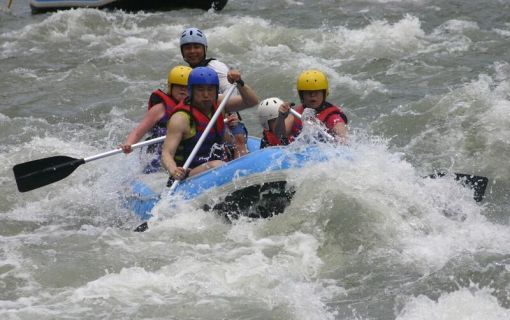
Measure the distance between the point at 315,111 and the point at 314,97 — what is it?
0.41ft

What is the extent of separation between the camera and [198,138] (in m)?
7.91

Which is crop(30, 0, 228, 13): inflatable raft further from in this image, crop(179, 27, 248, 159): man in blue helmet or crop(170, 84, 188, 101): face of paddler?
crop(170, 84, 188, 101): face of paddler

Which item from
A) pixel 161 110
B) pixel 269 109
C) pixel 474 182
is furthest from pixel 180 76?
pixel 474 182

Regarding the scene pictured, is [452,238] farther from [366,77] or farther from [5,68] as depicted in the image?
[5,68]

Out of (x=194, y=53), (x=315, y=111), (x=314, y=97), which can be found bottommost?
(x=315, y=111)

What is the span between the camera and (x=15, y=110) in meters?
12.9

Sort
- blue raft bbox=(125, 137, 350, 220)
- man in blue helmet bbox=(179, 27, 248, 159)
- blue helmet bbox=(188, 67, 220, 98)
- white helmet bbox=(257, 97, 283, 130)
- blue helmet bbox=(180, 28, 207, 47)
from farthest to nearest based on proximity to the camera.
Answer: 1. blue helmet bbox=(180, 28, 207, 47)
2. man in blue helmet bbox=(179, 27, 248, 159)
3. white helmet bbox=(257, 97, 283, 130)
4. blue helmet bbox=(188, 67, 220, 98)
5. blue raft bbox=(125, 137, 350, 220)

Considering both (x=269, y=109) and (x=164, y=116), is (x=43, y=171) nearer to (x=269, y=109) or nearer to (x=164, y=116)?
(x=164, y=116)

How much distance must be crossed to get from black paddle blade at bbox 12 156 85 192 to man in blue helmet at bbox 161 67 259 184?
3.18 feet

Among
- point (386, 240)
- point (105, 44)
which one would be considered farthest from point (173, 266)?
point (105, 44)

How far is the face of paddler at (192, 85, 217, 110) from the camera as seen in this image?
7719 millimetres

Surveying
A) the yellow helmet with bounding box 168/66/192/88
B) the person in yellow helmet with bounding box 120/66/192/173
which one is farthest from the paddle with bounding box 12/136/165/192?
the yellow helmet with bounding box 168/66/192/88

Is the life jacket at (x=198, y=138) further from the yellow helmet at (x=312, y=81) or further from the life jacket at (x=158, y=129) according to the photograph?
the yellow helmet at (x=312, y=81)

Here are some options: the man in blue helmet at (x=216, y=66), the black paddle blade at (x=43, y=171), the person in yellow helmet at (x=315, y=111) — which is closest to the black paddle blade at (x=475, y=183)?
the person in yellow helmet at (x=315, y=111)
